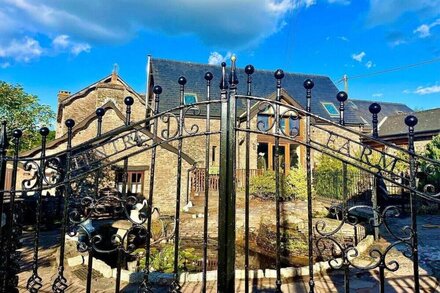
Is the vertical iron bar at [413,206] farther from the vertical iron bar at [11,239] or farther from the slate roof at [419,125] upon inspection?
the slate roof at [419,125]

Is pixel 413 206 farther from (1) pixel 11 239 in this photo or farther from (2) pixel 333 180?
(2) pixel 333 180

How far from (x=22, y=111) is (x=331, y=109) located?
2311 centimetres

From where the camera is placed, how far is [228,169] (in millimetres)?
2379

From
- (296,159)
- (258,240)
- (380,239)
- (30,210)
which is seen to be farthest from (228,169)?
(296,159)

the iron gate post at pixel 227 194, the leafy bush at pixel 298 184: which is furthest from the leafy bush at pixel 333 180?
the iron gate post at pixel 227 194

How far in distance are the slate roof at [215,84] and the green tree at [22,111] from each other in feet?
35.5

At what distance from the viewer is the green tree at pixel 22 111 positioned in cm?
2097

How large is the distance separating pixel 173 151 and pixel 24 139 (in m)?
14.7

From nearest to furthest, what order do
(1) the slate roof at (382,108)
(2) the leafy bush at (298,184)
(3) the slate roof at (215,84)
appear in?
(2) the leafy bush at (298,184) < (3) the slate roof at (215,84) < (1) the slate roof at (382,108)

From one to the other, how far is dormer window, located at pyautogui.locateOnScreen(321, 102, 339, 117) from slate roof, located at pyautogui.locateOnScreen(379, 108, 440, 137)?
3.31 metres

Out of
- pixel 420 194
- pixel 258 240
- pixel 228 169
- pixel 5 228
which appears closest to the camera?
pixel 420 194

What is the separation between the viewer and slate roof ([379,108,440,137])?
1695 cm

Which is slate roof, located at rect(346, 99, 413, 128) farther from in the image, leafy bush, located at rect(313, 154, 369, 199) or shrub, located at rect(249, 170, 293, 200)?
shrub, located at rect(249, 170, 293, 200)

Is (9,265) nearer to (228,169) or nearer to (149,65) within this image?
(228,169)
